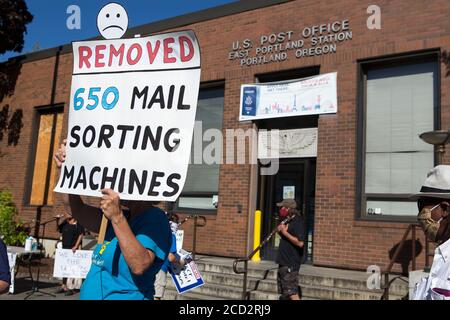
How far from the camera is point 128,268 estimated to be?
95.5 inches

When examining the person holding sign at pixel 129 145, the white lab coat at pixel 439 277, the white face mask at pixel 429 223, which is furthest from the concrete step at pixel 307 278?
the person holding sign at pixel 129 145

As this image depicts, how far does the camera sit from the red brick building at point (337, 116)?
8.92m

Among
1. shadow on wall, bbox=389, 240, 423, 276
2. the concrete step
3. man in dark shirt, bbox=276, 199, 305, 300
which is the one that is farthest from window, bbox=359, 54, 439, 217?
man in dark shirt, bbox=276, 199, 305, 300

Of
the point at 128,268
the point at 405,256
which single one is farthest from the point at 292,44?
the point at 128,268

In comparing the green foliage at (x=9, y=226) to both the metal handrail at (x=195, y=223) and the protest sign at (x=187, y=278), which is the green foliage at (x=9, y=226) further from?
the protest sign at (x=187, y=278)

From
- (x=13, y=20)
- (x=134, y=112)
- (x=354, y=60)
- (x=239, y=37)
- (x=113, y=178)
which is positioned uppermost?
(x=13, y=20)

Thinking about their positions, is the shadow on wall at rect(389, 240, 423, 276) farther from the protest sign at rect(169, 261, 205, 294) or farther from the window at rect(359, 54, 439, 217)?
the protest sign at rect(169, 261, 205, 294)

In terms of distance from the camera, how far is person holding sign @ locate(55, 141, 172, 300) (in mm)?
2314

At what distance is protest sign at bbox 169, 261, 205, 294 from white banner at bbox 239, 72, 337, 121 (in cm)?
562

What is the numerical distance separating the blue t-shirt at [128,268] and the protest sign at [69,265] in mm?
6309

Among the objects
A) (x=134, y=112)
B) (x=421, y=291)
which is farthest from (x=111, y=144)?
(x=421, y=291)

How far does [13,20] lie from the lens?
1545 cm
